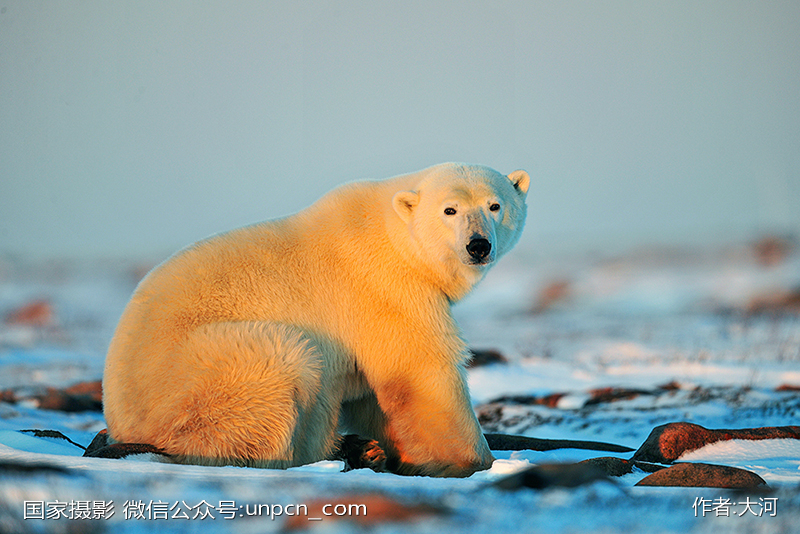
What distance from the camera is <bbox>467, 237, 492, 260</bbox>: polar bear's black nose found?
4137 millimetres

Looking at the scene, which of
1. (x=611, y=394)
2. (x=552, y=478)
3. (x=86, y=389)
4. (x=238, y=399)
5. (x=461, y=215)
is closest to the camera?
(x=552, y=478)

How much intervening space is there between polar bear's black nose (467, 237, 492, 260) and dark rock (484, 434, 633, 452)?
2.06 meters

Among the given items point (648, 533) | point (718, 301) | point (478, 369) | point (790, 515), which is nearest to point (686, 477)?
point (790, 515)

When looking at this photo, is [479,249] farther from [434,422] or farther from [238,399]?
[238,399]

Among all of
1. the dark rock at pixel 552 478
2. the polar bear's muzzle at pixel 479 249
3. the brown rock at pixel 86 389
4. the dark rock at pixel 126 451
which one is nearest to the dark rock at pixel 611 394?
the polar bear's muzzle at pixel 479 249

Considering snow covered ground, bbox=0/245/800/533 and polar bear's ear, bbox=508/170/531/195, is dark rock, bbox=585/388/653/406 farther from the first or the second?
polar bear's ear, bbox=508/170/531/195

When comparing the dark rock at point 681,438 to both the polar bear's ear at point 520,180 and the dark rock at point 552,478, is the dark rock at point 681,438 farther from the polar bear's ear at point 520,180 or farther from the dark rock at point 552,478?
the dark rock at point 552,478

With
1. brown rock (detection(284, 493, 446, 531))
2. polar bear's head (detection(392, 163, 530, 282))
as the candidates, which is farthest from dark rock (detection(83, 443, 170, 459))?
polar bear's head (detection(392, 163, 530, 282))

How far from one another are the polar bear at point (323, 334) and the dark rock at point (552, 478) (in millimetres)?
1600

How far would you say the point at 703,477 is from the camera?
365 centimetres

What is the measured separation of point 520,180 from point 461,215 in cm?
91

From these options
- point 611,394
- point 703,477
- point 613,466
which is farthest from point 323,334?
point 611,394

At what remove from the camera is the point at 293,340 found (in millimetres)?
3971

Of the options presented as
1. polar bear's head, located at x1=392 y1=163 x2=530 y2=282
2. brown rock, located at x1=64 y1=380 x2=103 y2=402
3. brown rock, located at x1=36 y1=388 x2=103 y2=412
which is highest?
polar bear's head, located at x1=392 y1=163 x2=530 y2=282
